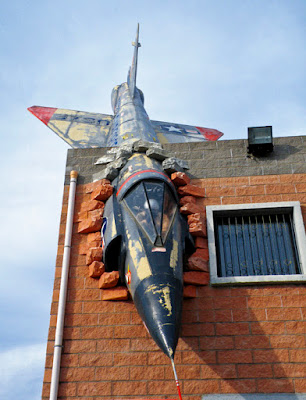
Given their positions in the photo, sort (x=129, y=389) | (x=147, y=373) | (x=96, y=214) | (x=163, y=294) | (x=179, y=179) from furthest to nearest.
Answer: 1. (x=179, y=179)
2. (x=96, y=214)
3. (x=147, y=373)
4. (x=129, y=389)
5. (x=163, y=294)

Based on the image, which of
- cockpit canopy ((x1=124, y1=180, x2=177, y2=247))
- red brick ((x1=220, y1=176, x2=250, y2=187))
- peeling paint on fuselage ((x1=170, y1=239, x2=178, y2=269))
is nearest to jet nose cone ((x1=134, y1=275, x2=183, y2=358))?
peeling paint on fuselage ((x1=170, y1=239, x2=178, y2=269))

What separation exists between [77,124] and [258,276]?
992 cm

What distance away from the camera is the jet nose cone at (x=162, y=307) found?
610 cm

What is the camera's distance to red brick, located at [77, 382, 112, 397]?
281 inches

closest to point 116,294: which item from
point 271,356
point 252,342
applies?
point 252,342

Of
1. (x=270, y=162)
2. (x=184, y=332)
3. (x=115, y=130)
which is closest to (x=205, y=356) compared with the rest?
(x=184, y=332)

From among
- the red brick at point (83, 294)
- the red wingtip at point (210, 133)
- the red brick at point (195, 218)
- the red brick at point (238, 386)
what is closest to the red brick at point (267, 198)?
the red brick at point (195, 218)

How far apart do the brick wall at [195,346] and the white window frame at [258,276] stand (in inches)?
5.2

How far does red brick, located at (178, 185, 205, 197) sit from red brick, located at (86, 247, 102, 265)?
190 centimetres

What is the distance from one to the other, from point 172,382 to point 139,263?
192cm

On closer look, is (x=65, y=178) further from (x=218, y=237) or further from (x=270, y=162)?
(x=270, y=162)

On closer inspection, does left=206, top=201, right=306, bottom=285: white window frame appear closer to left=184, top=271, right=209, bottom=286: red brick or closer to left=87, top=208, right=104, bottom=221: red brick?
left=184, top=271, right=209, bottom=286: red brick

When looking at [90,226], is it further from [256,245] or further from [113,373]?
[256,245]

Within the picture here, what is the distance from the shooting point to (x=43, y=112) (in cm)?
1664
